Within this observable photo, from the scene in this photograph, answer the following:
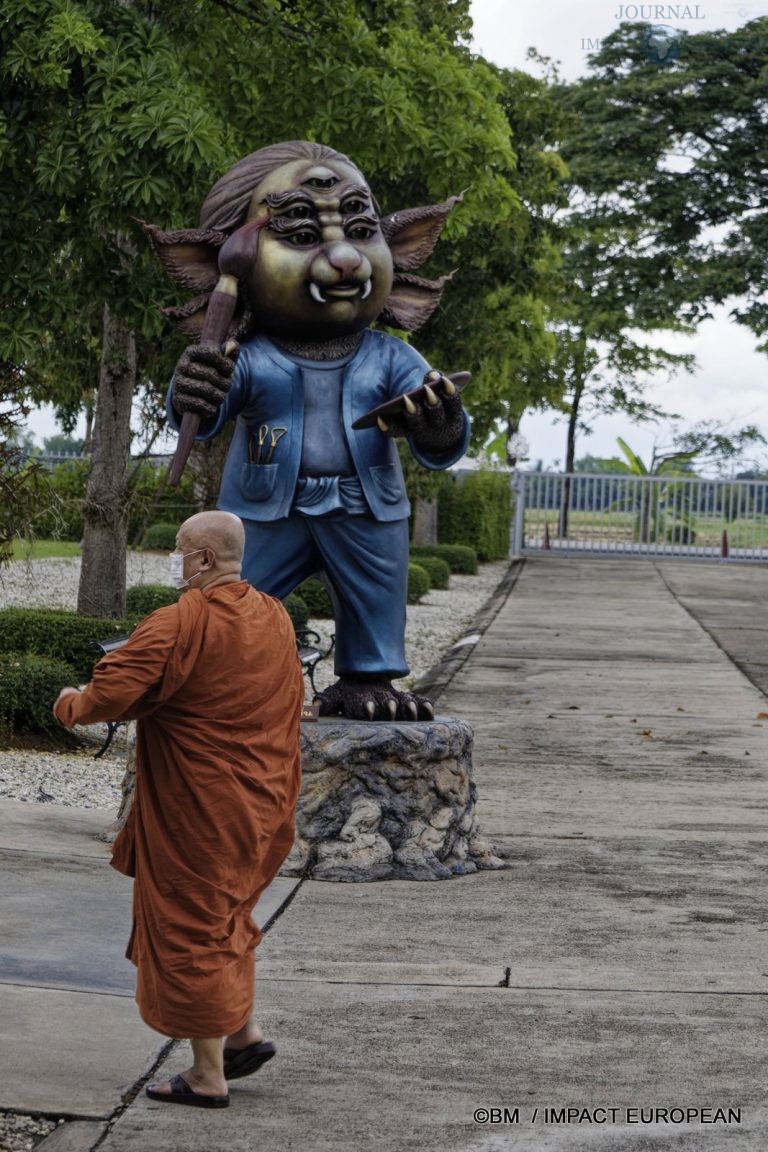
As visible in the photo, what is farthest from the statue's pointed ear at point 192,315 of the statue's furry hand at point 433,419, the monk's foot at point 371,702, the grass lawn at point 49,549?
the grass lawn at point 49,549

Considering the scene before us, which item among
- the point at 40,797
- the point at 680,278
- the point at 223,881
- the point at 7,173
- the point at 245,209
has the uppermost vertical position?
the point at 680,278

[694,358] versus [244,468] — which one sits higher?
[694,358]

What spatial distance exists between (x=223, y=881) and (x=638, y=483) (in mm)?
27968

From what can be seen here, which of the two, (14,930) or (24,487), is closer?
(14,930)

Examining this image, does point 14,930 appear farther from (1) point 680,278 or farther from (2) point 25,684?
(1) point 680,278

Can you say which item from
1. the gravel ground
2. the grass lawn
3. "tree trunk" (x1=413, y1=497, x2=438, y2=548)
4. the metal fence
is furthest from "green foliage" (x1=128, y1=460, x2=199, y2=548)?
the metal fence

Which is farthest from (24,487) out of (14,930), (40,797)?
(14,930)

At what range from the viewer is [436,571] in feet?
69.8

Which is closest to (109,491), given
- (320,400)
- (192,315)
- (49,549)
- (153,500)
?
(153,500)

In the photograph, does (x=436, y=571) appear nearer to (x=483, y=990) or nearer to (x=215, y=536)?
(x=483, y=990)

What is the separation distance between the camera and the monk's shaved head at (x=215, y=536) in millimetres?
3732

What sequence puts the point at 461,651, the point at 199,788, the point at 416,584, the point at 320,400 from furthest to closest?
1. the point at 416,584
2. the point at 461,651
3. the point at 320,400
4. the point at 199,788

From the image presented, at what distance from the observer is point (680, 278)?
22.2 metres

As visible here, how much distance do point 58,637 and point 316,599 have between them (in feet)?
22.2
